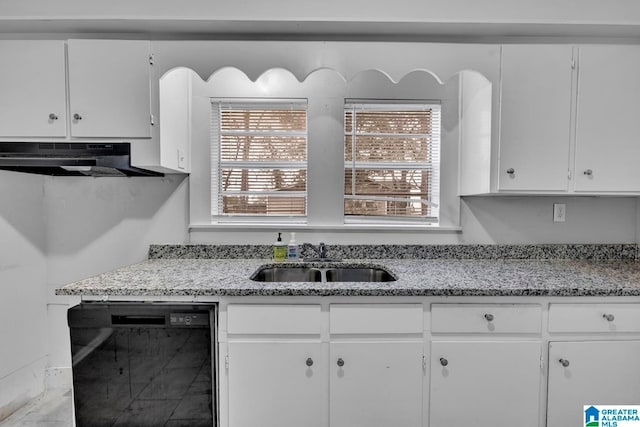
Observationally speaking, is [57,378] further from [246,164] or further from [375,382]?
[375,382]

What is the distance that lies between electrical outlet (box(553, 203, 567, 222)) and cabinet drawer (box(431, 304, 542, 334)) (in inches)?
37.8

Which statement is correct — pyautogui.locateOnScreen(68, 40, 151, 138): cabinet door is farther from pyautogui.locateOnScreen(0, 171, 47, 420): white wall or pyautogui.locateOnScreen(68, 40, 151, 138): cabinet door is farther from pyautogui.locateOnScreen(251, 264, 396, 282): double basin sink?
pyautogui.locateOnScreen(251, 264, 396, 282): double basin sink

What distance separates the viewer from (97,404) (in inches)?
58.1

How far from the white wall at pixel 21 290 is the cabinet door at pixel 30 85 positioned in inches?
15.4

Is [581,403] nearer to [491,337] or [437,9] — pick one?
[491,337]

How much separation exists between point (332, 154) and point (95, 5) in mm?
1523

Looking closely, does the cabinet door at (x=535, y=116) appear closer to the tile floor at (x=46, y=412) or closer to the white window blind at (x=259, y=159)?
the white window blind at (x=259, y=159)

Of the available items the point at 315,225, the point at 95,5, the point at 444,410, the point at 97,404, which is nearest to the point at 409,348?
the point at 444,410

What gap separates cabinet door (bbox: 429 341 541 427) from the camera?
151cm

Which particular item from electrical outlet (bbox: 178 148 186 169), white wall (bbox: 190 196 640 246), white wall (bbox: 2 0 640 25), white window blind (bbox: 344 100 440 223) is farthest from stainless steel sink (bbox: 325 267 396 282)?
white wall (bbox: 2 0 640 25)

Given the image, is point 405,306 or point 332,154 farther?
point 332,154

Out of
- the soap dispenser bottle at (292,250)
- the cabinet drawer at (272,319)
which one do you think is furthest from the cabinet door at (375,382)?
the soap dispenser bottle at (292,250)

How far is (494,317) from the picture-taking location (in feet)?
4.95

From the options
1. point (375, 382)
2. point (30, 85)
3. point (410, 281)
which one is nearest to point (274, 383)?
point (375, 382)
